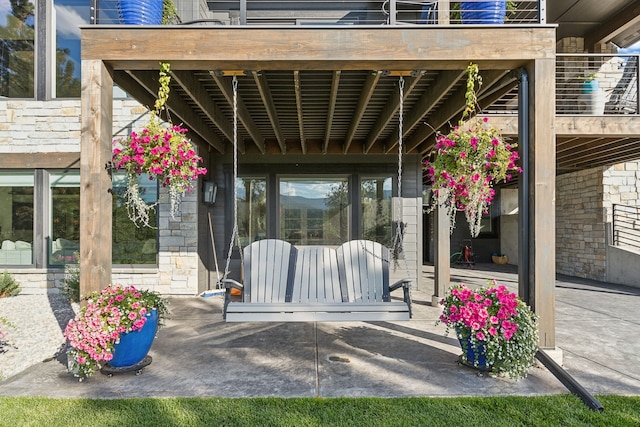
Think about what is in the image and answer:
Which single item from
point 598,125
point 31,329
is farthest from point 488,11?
point 31,329

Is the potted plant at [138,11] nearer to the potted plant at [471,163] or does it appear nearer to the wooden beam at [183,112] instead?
the wooden beam at [183,112]

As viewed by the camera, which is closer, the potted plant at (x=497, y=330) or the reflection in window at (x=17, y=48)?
the potted plant at (x=497, y=330)

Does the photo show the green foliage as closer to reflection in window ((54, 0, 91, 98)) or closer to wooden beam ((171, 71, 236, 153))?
reflection in window ((54, 0, 91, 98))

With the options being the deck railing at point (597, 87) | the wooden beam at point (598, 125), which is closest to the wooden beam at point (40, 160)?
the wooden beam at point (598, 125)

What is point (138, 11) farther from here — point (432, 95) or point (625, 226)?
point (625, 226)

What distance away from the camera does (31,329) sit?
14.6 ft

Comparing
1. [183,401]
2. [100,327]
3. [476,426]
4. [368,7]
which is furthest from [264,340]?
[368,7]

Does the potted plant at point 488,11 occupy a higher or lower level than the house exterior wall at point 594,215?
higher

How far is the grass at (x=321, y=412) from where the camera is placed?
91.4 inches

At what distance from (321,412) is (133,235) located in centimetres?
524

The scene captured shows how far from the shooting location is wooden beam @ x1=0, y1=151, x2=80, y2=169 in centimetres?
627

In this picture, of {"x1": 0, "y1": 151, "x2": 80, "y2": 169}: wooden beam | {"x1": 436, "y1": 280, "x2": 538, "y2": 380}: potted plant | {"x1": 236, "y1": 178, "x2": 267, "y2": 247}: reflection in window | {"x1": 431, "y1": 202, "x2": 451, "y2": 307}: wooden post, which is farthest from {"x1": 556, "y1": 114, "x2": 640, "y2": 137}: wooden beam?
{"x1": 0, "y1": 151, "x2": 80, "y2": 169}: wooden beam

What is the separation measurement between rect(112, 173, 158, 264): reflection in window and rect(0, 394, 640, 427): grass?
3.98 meters

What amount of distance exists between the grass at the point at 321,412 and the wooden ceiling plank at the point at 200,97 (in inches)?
110
